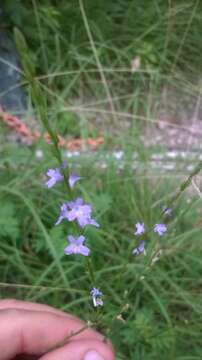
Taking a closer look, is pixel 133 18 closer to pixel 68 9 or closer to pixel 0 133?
pixel 68 9

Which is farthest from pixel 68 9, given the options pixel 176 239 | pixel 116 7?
pixel 176 239

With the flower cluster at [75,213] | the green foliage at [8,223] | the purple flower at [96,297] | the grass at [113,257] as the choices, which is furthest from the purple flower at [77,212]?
the green foliage at [8,223]

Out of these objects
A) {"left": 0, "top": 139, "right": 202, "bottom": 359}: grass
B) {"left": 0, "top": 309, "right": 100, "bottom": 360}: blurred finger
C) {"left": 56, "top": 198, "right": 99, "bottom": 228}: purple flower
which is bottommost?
{"left": 0, "top": 309, "right": 100, "bottom": 360}: blurred finger

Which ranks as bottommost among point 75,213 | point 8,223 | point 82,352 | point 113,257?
point 82,352

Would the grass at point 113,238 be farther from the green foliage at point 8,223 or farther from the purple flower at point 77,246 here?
the purple flower at point 77,246

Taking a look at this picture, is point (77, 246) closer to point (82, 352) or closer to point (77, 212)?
point (77, 212)

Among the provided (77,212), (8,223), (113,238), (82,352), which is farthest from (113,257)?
(77,212)

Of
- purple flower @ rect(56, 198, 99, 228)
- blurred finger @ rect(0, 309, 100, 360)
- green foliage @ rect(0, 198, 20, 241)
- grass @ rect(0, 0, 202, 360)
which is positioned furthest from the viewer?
green foliage @ rect(0, 198, 20, 241)

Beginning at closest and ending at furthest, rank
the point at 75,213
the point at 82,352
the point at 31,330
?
the point at 75,213, the point at 82,352, the point at 31,330

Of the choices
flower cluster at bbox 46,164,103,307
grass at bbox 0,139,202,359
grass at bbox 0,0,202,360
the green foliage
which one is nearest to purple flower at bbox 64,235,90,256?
flower cluster at bbox 46,164,103,307

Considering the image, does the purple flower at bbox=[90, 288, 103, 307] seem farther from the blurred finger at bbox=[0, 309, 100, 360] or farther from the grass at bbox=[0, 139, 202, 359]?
the grass at bbox=[0, 139, 202, 359]

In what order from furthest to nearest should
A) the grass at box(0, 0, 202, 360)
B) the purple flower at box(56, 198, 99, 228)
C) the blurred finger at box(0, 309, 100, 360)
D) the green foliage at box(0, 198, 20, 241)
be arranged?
the green foliage at box(0, 198, 20, 241)
the grass at box(0, 0, 202, 360)
the blurred finger at box(0, 309, 100, 360)
the purple flower at box(56, 198, 99, 228)
